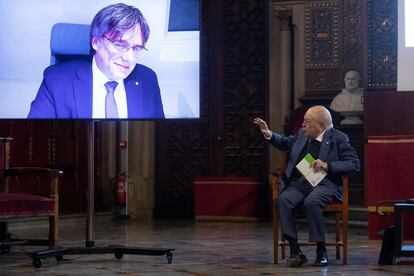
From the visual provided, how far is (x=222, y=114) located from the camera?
10578 mm

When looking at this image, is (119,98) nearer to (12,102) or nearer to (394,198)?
(12,102)

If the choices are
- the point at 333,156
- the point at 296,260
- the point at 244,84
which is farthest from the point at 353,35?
the point at 296,260

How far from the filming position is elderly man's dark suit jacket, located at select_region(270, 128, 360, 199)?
18.6ft

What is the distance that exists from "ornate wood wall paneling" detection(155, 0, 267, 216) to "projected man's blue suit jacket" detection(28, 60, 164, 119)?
470 centimetres

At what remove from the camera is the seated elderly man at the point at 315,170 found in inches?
219

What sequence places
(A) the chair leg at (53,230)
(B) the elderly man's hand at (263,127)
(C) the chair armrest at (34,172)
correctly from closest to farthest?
(B) the elderly man's hand at (263,127) < (C) the chair armrest at (34,172) < (A) the chair leg at (53,230)

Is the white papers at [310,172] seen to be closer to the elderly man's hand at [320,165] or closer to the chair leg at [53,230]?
the elderly man's hand at [320,165]

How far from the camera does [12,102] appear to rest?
18.5 feet

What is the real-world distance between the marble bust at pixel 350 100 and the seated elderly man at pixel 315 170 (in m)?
3.93

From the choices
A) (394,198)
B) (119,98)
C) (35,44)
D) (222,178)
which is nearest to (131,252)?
(119,98)

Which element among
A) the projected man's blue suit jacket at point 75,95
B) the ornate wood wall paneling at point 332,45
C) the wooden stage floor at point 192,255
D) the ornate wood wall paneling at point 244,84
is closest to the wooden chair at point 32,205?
the wooden stage floor at point 192,255

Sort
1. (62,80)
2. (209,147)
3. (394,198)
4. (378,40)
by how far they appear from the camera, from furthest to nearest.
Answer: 1. (209,147)
2. (378,40)
3. (394,198)
4. (62,80)

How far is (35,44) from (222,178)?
4.63m

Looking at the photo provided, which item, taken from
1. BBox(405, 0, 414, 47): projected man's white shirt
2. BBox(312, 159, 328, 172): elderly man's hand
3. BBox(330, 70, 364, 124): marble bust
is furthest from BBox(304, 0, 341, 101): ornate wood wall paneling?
BBox(312, 159, 328, 172): elderly man's hand
